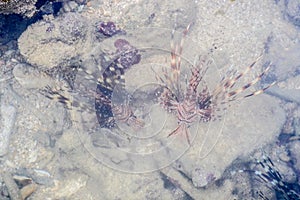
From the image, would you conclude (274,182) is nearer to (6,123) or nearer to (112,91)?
(112,91)

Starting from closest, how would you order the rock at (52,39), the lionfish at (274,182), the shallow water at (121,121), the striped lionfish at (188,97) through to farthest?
the rock at (52,39), the striped lionfish at (188,97), the shallow water at (121,121), the lionfish at (274,182)

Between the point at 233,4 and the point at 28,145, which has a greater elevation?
the point at 233,4

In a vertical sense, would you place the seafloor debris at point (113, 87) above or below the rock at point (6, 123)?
above

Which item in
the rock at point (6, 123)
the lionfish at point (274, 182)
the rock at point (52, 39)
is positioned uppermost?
the rock at point (52, 39)

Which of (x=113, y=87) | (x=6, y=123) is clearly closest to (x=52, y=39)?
A: (x=113, y=87)

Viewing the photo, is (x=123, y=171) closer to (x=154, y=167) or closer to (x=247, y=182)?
(x=154, y=167)

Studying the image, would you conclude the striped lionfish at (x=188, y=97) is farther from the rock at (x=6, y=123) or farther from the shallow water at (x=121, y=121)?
the rock at (x=6, y=123)

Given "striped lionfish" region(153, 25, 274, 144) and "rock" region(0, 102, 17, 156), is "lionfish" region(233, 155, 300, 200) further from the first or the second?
"rock" region(0, 102, 17, 156)

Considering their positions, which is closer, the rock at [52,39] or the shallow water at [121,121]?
the rock at [52,39]

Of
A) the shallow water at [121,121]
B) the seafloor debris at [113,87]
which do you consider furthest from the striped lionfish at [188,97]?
the seafloor debris at [113,87]

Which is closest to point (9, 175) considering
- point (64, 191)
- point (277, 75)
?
point (64, 191)

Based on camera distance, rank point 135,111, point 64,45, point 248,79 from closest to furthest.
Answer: point 64,45 → point 135,111 → point 248,79
